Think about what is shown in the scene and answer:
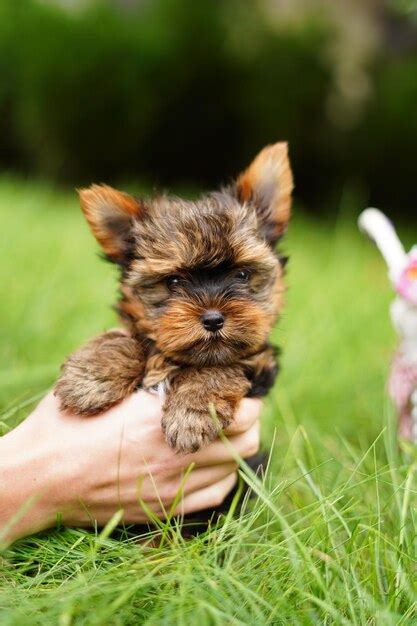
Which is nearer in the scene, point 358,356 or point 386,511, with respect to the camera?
point 386,511

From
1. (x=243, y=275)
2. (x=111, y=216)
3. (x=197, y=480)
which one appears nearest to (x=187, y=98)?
(x=111, y=216)

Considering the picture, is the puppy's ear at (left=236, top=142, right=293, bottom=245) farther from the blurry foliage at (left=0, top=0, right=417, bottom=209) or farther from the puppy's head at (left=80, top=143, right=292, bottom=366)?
the blurry foliage at (left=0, top=0, right=417, bottom=209)

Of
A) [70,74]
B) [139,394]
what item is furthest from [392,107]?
[139,394]

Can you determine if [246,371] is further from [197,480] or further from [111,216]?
[111,216]

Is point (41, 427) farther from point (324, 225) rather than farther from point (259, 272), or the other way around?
point (324, 225)

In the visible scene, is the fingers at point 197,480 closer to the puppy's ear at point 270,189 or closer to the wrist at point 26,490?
the wrist at point 26,490

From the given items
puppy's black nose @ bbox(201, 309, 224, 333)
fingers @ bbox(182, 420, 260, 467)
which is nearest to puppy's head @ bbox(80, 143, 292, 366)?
puppy's black nose @ bbox(201, 309, 224, 333)
